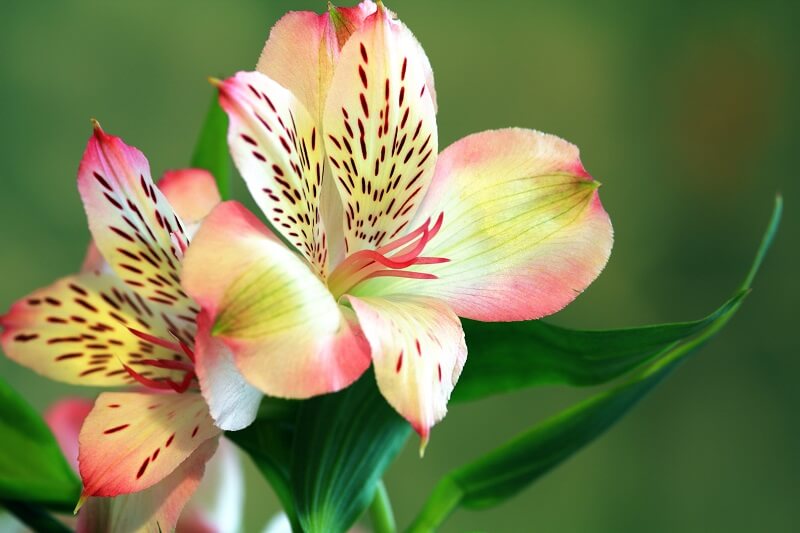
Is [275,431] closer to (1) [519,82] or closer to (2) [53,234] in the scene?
(2) [53,234]

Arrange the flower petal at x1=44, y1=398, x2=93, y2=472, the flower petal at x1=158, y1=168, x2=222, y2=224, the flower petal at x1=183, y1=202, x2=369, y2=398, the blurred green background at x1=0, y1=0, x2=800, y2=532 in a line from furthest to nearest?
the blurred green background at x1=0, y1=0, x2=800, y2=532
the flower petal at x1=44, y1=398, x2=93, y2=472
the flower petal at x1=158, y1=168, x2=222, y2=224
the flower petal at x1=183, y1=202, x2=369, y2=398

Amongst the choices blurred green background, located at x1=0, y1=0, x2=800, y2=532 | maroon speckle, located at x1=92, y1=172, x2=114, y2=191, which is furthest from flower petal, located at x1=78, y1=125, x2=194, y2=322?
blurred green background, located at x1=0, y1=0, x2=800, y2=532

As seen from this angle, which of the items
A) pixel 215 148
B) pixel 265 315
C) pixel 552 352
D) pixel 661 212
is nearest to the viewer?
pixel 265 315

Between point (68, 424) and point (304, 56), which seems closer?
point (304, 56)

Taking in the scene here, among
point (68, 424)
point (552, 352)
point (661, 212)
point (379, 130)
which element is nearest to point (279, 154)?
point (379, 130)

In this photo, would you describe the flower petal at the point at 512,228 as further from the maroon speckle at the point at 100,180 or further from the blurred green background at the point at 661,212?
the blurred green background at the point at 661,212

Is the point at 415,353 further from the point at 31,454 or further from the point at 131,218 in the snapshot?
the point at 31,454

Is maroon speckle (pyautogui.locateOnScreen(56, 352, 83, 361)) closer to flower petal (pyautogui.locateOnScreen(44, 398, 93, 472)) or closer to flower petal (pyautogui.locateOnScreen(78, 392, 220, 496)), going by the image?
flower petal (pyautogui.locateOnScreen(78, 392, 220, 496))
